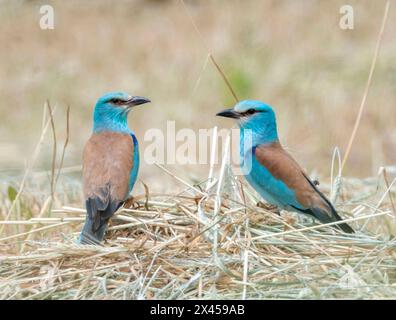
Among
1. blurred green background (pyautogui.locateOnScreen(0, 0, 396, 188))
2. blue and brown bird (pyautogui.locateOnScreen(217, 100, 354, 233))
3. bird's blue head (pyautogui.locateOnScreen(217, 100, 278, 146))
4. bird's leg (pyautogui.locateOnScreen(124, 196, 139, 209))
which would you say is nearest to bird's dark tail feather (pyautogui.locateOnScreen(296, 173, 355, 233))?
blue and brown bird (pyautogui.locateOnScreen(217, 100, 354, 233))

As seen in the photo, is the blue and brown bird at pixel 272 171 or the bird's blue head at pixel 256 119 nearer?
the blue and brown bird at pixel 272 171

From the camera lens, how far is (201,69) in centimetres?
1245

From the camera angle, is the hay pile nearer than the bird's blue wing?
Yes

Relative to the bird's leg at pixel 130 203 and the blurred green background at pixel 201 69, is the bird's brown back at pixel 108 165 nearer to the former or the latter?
the bird's leg at pixel 130 203

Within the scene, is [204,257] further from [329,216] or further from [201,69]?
[201,69]

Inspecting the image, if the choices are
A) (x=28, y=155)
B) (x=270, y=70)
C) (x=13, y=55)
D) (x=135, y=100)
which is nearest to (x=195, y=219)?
(x=135, y=100)

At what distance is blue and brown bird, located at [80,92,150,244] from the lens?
19.4 ft

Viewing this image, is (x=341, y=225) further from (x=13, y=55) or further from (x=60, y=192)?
(x=13, y=55)

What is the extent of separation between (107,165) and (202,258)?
112 cm

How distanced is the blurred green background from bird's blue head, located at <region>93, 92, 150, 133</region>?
1.83 metres

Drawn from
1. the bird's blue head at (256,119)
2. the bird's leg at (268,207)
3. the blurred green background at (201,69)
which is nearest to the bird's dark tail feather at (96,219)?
the bird's leg at (268,207)

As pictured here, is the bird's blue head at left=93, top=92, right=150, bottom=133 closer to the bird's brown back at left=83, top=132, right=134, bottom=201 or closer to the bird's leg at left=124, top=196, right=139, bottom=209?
the bird's brown back at left=83, top=132, right=134, bottom=201

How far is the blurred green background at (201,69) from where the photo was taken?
1091cm

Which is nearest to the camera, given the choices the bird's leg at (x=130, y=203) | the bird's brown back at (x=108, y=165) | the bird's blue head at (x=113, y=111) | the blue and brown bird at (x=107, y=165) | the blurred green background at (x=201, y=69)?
the blue and brown bird at (x=107, y=165)
